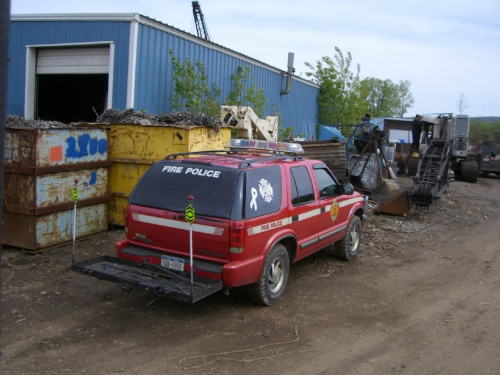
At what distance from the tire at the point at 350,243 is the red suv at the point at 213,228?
1646 millimetres

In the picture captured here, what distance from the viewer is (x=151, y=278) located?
503 cm

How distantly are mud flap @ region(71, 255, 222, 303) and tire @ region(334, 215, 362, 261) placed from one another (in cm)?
347

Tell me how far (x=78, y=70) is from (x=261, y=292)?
9837 mm

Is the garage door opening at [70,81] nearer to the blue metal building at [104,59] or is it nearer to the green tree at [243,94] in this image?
the blue metal building at [104,59]

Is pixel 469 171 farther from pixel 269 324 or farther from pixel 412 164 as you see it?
pixel 269 324

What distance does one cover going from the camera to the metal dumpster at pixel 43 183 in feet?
23.7

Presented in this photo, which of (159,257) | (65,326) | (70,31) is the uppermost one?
(70,31)

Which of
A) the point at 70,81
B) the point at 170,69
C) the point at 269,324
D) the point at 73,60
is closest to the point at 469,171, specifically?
the point at 170,69

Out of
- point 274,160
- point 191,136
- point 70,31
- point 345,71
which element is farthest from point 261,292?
point 345,71

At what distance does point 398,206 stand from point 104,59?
878 centimetres

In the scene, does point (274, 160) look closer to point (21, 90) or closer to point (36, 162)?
point (36, 162)

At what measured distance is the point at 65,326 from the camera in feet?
16.4

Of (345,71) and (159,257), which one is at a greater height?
(345,71)

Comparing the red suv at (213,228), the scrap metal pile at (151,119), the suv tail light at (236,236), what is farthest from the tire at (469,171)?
the suv tail light at (236,236)
